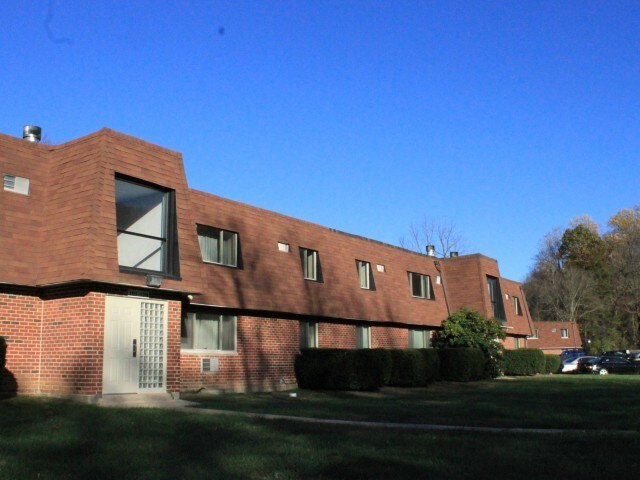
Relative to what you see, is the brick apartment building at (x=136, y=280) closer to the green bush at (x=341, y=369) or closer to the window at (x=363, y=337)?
the green bush at (x=341, y=369)

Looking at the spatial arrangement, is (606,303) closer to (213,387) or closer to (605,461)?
(213,387)

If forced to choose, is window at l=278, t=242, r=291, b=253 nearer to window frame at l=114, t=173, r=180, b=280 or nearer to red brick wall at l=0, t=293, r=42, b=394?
window frame at l=114, t=173, r=180, b=280

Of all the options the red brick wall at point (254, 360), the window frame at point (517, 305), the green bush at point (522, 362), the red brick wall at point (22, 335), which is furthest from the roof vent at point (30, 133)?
the window frame at point (517, 305)

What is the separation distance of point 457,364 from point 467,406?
11.5 m

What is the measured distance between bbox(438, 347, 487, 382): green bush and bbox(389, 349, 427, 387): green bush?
312 cm

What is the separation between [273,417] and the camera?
12.5 m

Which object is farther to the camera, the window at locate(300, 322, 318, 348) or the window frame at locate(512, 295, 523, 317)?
the window frame at locate(512, 295, 523, 317)

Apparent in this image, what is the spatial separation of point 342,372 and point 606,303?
61.5 meters

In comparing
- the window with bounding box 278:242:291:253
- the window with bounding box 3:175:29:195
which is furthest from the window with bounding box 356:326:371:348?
the window with bounding box 3:175:29:195

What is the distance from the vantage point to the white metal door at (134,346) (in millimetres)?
14688

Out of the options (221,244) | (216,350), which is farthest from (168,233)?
(216,350)

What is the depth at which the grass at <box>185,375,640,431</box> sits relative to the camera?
12.8m

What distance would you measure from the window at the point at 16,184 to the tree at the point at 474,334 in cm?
1974

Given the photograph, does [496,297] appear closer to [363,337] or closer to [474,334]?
[474,334]
